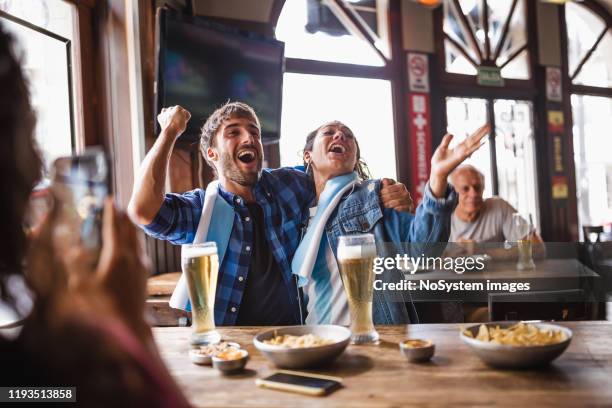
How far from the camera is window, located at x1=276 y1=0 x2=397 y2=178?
4.45m

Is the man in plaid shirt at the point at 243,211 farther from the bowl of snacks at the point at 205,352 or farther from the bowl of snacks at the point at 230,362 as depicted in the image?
the bowl of snacks at the point at 230,362

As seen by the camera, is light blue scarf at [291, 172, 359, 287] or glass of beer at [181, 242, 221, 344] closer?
glass of beer at [181, 242, 221, 344]

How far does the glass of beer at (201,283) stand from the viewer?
1316mm

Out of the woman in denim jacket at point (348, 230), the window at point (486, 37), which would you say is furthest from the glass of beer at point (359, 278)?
the window at point (486, 37)

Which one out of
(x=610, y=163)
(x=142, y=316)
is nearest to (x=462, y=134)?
(x=610, y=163)

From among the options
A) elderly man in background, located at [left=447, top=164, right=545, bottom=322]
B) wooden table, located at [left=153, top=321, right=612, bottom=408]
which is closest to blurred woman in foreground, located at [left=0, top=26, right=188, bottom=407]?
wooden table, located at [left=153, top=321, right=612, bottom=408]

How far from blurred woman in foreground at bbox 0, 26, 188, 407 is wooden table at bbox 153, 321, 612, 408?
430 millimetres

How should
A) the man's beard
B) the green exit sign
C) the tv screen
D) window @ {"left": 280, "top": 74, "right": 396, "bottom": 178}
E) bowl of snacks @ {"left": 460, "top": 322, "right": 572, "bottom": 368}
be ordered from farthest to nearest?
the green exit sign, window @ {"left": 280, "top": 74, "right": 396, "bottom": 178}, the tv screen, the man's beard, bowl of snacks @ {"left": 460, "top": 322, "right": 572, "bottom": 368}

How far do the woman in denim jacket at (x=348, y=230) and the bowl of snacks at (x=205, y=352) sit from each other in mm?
596

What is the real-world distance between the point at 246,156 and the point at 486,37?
4.40 meters

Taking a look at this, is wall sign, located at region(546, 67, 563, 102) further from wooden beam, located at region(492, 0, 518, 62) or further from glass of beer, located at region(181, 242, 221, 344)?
glass of beer, located at region(181, 242, 221, 344)

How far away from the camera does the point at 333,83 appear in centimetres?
470

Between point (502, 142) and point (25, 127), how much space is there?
5.72 meters

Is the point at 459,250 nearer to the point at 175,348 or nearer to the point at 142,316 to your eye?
the point at 175,348
